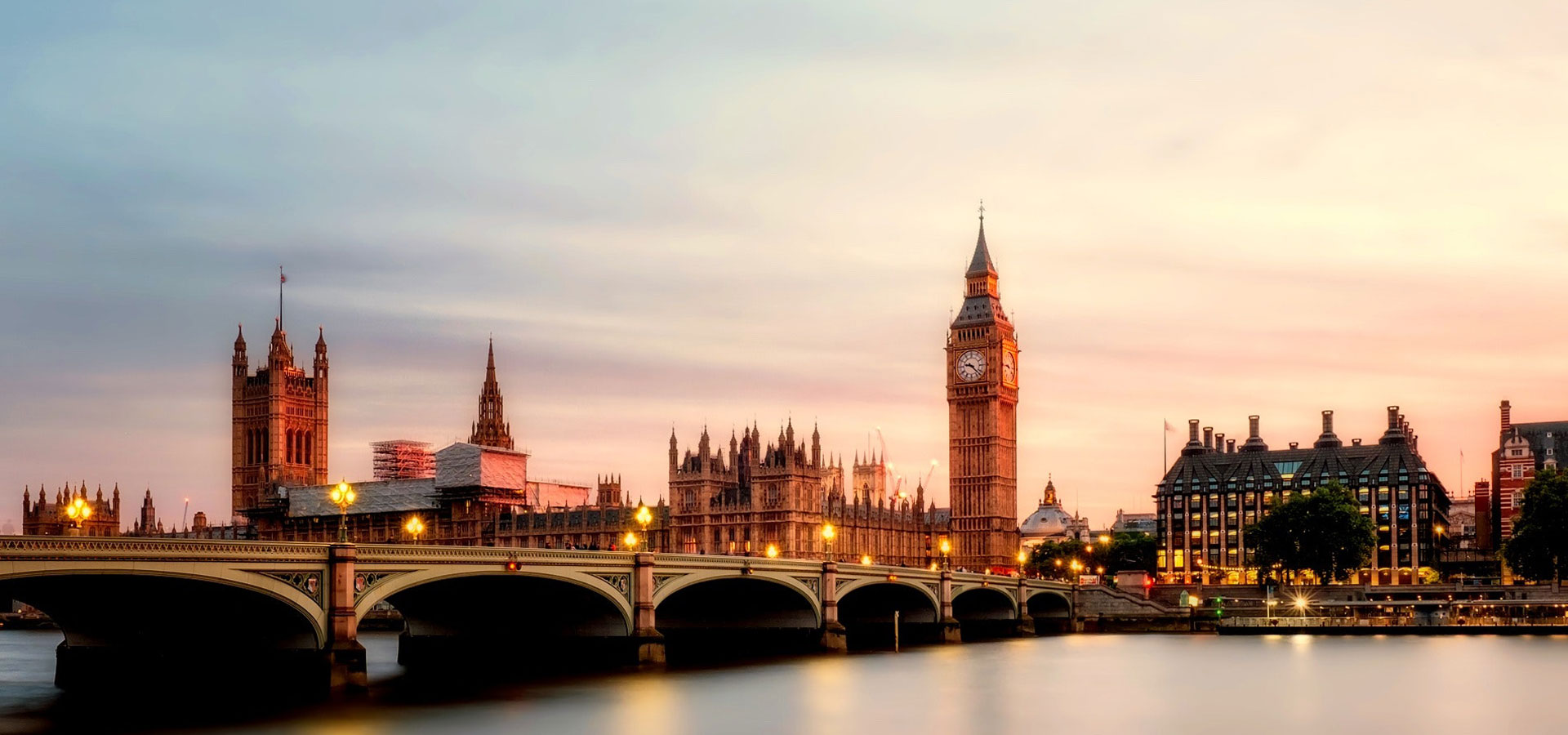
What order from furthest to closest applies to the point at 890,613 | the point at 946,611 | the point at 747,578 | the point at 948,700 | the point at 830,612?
1. the point at 890,613
2. the point at 946,611
3. the point at 830,612
4. the point at 747,578
5. the point at 948,700

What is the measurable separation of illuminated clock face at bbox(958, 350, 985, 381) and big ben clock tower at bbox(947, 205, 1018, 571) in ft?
0.30

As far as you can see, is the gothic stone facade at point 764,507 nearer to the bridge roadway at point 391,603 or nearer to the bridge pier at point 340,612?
the bridge roadway at point 391,603

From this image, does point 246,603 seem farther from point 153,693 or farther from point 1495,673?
point 1495,673

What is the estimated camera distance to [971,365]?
19025 cm

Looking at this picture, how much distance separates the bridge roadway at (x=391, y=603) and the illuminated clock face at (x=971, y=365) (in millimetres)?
88458

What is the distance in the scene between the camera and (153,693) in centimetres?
6050

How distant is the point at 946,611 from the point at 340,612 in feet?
190

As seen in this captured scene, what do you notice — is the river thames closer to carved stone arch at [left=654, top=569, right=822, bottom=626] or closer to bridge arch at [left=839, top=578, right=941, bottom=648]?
carved stone arch at [left=654, top=569, right=822, bottom=626]

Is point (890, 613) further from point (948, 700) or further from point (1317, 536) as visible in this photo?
point (1317, 536)

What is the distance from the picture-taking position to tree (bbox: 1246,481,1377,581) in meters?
150

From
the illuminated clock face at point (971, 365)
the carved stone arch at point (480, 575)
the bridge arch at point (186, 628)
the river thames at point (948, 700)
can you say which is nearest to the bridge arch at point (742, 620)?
the river thames at point (948, 700)

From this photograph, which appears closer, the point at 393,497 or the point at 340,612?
the point at 340,612

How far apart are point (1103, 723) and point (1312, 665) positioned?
29615mm

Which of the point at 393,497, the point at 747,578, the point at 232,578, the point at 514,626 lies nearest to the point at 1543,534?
the point at 747,578
